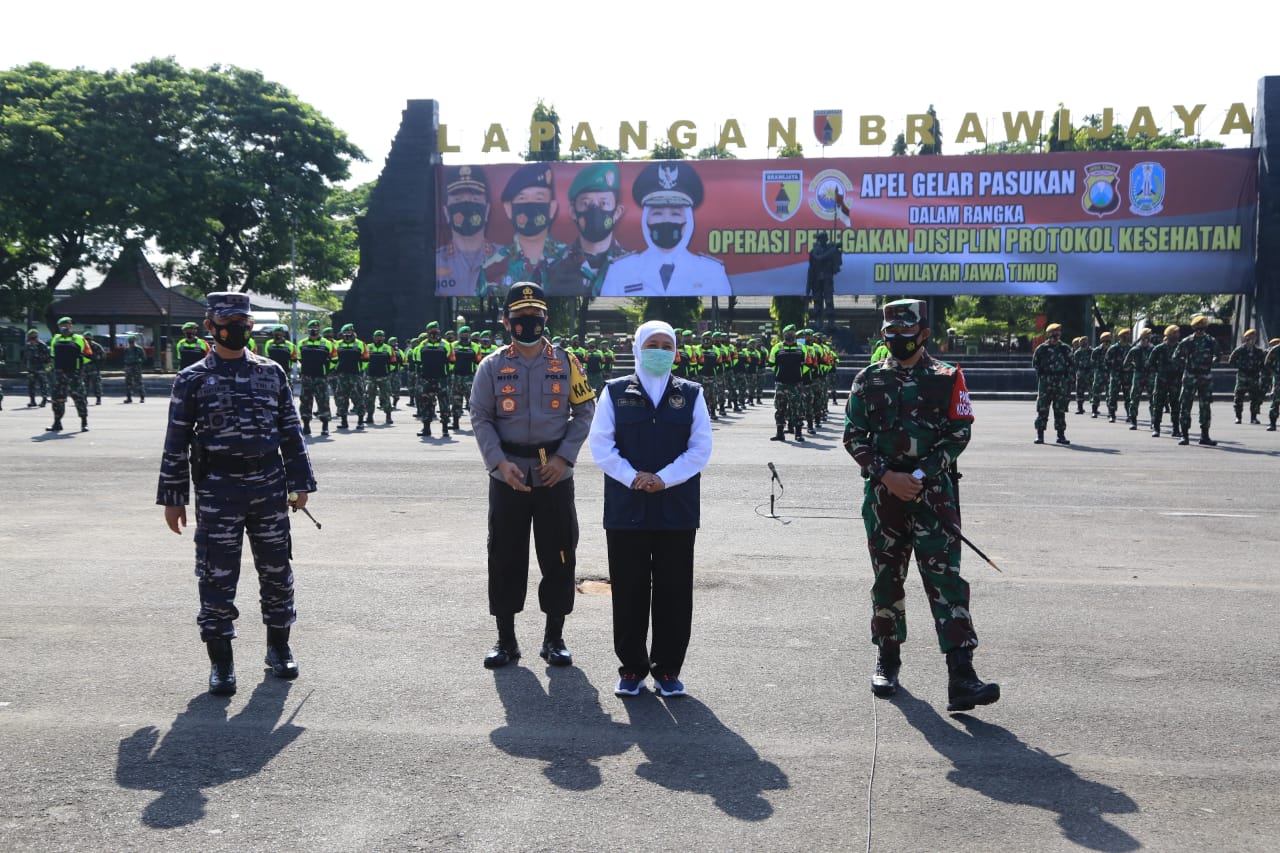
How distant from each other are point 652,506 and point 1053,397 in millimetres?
14777

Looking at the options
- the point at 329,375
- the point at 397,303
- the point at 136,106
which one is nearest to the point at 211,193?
the point at 136,106

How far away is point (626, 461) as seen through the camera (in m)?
5.48

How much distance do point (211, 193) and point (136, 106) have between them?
4920 mm

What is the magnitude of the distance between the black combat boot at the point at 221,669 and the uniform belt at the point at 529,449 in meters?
1.66

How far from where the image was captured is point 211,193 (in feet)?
161

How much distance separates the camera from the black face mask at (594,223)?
43625 mm

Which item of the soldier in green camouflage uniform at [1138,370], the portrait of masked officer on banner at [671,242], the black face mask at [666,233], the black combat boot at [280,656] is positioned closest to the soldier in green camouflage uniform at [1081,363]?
the soldier in green camouflage uniform at [1138,370]

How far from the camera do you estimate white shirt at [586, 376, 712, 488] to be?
17.8ft

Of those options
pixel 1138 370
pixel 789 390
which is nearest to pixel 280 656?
pixel 789 390

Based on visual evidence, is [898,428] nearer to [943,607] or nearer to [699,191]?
[943,607]

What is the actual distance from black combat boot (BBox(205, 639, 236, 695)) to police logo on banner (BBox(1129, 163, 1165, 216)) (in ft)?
137

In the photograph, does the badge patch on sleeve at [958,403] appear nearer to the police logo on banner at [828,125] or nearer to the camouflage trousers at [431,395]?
the camouflage trousers at [431,395]

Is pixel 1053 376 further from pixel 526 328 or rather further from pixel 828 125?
pixel 828 125

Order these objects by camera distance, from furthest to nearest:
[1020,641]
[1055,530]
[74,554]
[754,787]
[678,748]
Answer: [1055,530]
[74,554]
[1020,641]
[678,748]
[754,787]
